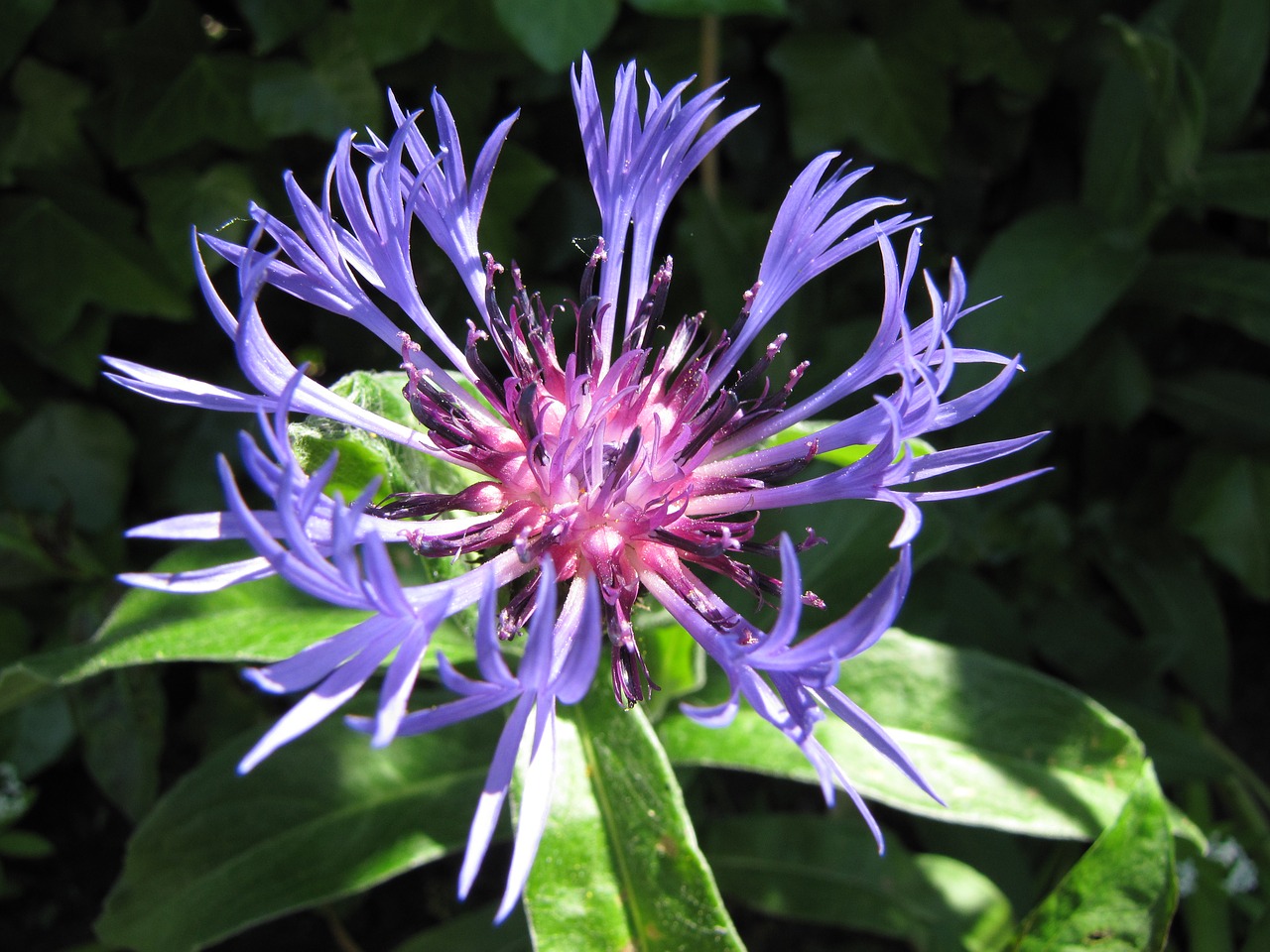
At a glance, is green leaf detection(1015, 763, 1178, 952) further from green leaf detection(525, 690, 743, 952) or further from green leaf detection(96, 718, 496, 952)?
green leaf detection(96, 718, 496, 952)

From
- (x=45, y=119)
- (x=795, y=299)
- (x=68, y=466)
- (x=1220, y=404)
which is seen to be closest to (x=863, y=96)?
(x=795, y=299)

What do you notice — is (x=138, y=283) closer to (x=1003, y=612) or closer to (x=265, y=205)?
(x=265, y=205)

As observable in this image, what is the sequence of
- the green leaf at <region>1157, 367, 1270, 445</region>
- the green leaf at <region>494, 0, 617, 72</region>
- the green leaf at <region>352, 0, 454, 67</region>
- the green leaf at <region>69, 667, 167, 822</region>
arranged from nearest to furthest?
the green leaf at <region>494, 0, 617, 72</region>
the green leaf at <region>352, 0, 454, 67</region>
the green leaf at <region>69, 667, 167, 822</region>
the green leaf at <region>1157, 367, 1270, 445</region>

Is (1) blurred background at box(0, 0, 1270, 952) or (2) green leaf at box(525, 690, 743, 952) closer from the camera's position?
(2) green leaf at box(525, 690, 743, 952)

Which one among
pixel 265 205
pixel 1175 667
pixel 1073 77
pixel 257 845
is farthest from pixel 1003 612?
pixel 265 205

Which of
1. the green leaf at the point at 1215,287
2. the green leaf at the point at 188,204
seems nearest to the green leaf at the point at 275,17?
the green leaf at the point at 188,204

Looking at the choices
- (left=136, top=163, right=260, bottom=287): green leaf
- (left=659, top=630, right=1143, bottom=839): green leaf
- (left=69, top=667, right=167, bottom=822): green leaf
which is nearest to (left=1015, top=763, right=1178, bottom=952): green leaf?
(left=659, top=630, right=1143, bottom=839): green leaf
